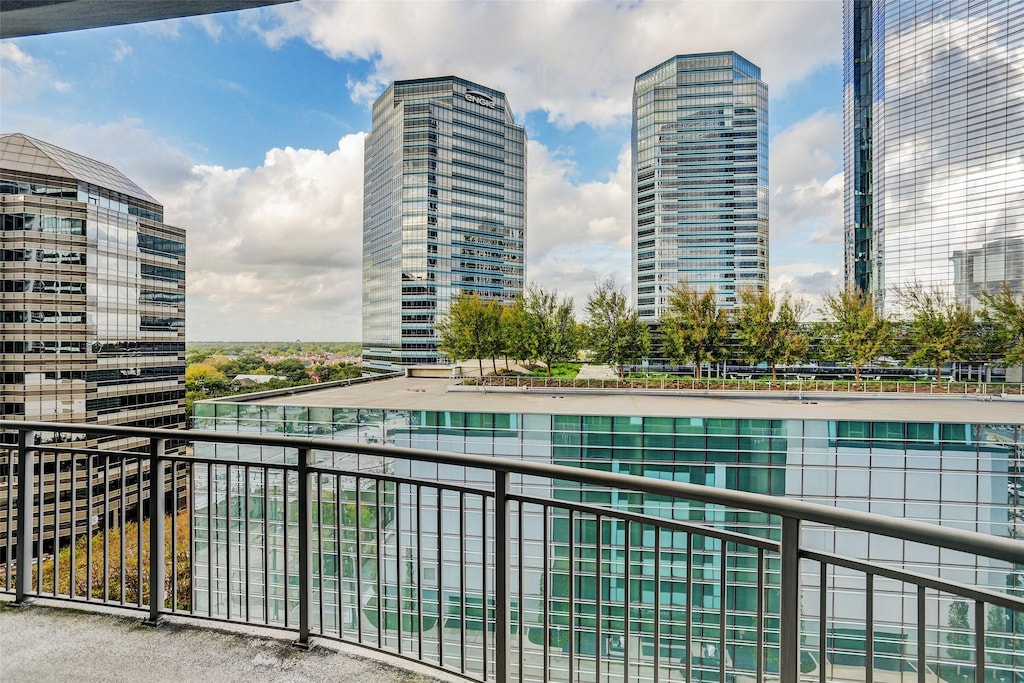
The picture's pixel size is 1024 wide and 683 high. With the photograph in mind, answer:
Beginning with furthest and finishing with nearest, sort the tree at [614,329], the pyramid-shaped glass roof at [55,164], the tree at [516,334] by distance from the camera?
the tree at [614,329] < the tree at [516,334] < the pyramid-shaped glass roof at [55,164]

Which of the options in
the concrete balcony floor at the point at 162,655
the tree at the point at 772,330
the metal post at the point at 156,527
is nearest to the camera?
the concrete balcony floor at the point at 162,655

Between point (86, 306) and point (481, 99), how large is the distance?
42.5 m

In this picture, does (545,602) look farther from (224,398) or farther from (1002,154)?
(1002,154)

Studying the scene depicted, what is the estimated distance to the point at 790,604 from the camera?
3.82ft

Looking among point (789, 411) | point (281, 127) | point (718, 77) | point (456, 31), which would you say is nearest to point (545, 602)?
point (456, 31)

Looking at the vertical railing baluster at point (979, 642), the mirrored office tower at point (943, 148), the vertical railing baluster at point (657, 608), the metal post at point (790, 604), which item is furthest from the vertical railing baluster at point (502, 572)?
the mirrored office tower at point (943, 148)

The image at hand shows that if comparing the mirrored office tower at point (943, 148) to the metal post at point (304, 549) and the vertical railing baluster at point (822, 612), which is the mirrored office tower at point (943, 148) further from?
the metal post at point (304, 549)

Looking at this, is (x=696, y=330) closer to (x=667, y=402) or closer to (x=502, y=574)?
(x=667, y=402)

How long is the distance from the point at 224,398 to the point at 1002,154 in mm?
28719

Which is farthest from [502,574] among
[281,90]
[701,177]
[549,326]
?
[701,177]

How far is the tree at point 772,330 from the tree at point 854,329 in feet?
2.90

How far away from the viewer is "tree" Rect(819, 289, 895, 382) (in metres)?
19.2

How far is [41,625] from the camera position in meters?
2.11

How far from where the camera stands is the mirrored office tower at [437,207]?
39000 millimetres
